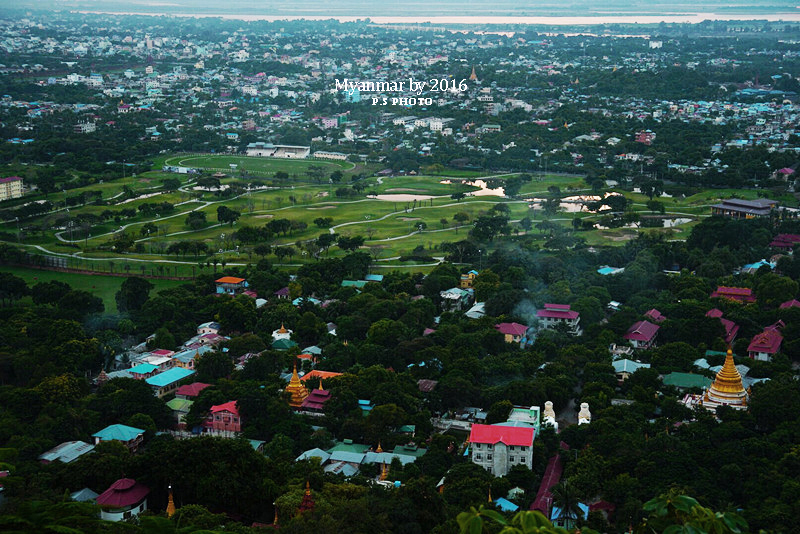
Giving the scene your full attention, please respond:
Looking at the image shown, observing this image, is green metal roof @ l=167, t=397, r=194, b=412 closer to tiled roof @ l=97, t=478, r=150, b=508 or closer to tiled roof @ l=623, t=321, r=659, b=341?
tiled roof @ l=97, t=478, r=150, b=508

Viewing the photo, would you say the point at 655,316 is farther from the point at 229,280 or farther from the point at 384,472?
the point at 229,280

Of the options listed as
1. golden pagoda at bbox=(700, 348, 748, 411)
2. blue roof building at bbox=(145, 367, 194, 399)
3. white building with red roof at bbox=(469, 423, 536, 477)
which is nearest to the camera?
white building with red roof at bbox=(469, 423, 536, 477)

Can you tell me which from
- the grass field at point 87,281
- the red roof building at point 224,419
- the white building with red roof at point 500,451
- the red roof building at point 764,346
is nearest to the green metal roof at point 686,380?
the red roof building at point 764,346

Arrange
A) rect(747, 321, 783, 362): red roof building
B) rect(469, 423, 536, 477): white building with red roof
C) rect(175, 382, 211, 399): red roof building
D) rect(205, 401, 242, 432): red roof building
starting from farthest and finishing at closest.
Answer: rect(747, 321, 783, 362): red roof building
rect(175, 382, 211, 399): red roof building
rect(205, 401, 242, 432): red roof building
rect(469, 423, 536, 477): white building with red roof

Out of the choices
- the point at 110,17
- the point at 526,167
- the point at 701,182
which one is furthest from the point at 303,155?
the point at 110,17

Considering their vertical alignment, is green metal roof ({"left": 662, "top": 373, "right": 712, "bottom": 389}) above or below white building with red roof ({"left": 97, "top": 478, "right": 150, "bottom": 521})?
below

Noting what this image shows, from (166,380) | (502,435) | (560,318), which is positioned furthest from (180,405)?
(560,318)

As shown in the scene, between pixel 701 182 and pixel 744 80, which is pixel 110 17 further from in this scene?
pixel 701 182

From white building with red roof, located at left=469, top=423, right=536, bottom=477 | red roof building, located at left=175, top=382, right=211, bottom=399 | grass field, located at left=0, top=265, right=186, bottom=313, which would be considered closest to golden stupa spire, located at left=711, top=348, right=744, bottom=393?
white building with red roof, located at left=469, top=423, right=536, bottom=477
